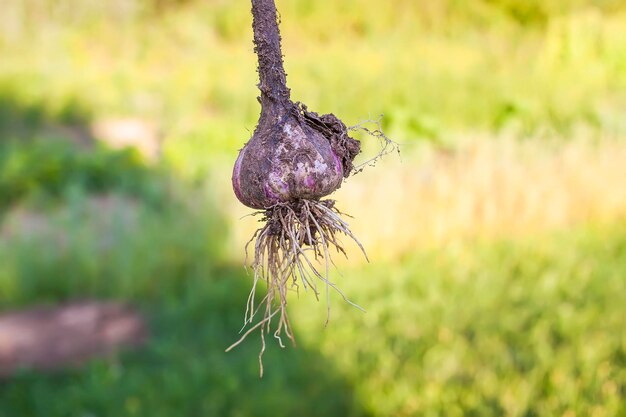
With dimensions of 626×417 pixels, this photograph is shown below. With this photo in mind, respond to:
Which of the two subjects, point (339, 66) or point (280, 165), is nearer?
point (280, 165)

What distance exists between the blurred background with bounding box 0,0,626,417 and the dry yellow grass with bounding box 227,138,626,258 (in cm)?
2

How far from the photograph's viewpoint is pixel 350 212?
17.4 feet

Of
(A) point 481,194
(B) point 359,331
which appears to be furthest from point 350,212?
(A) point 481,194

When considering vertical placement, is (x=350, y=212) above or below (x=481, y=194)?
below

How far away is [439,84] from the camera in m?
8.04

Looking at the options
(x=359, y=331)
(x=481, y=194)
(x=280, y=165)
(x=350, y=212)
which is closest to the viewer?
(x=280, y=165)

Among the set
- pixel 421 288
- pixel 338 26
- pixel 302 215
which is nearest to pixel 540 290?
pixel 421 288

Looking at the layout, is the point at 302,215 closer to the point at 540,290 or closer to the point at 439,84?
the point at 540,290

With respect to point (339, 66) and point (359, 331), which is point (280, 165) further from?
point (339, 66)

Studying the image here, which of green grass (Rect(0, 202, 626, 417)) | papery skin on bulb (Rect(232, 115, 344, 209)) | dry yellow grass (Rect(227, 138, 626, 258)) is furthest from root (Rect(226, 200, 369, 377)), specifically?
dry yellow grass (Rect(227, 138, 626, 258))

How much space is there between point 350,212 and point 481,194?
120 centimetres

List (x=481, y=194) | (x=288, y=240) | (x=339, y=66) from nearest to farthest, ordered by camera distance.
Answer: (x=288, y=240) → (x=481, y=194) → (x=339, y=66)

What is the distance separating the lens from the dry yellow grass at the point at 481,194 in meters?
5.61

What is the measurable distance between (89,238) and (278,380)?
179cm
